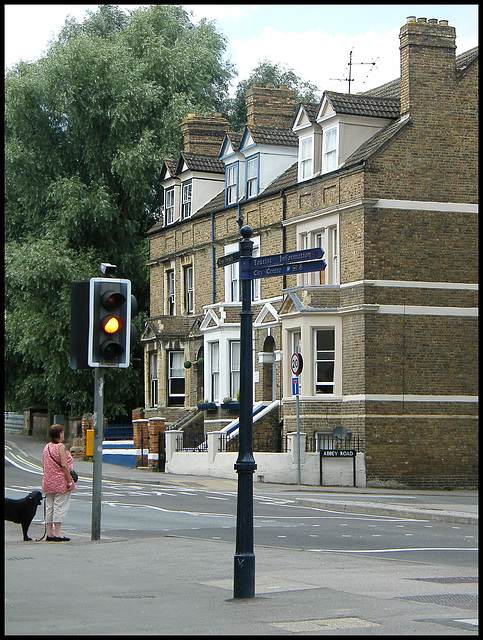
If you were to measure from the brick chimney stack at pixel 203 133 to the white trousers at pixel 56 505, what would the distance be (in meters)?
29.8

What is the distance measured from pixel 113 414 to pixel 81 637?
3813 cm

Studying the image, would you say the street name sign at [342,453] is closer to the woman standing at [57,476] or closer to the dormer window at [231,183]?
the dormer window at [231,183]

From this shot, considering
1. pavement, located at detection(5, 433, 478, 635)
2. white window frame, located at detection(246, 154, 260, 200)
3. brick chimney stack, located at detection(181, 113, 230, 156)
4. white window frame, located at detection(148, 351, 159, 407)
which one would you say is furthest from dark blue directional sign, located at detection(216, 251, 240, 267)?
brick chimney stack, located at detection(181, 113, 230, 156)

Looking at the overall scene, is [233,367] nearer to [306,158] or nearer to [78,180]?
[306,158]

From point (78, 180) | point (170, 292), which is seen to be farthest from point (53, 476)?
point (78, 180)

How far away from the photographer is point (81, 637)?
8.35 m

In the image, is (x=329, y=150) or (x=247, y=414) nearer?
(x=247, y=414)

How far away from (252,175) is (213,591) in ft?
94.0

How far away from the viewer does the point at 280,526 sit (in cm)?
1897

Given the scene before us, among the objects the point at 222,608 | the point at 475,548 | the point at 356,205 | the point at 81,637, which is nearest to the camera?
the point at 81,637

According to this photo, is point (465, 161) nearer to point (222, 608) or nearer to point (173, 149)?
point (173, 149)

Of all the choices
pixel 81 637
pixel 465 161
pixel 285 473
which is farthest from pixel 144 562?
pixel 465 161

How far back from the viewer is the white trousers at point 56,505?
51.5 ft

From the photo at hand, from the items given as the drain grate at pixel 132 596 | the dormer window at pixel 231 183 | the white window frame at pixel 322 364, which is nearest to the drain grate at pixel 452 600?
the drain grate at pixel 132 596
